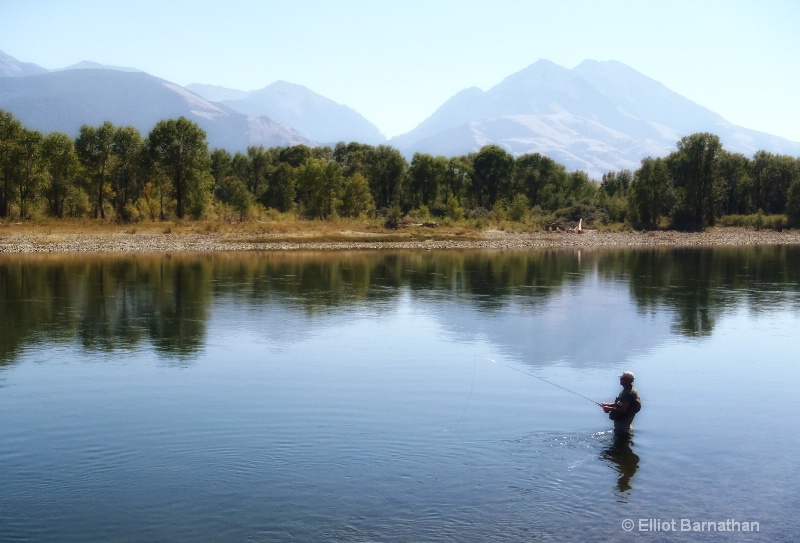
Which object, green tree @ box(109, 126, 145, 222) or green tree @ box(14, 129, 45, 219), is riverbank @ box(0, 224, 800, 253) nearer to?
green tree @ box(14, 129, 45, 219)

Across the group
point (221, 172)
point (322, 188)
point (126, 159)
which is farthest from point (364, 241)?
point (221, 172)

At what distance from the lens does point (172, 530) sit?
1317 cm

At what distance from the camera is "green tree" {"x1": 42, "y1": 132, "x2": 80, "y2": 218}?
8838 centimetres

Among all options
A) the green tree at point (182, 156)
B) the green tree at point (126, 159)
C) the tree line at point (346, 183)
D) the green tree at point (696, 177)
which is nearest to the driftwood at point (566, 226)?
the tree line at point (346, 183)

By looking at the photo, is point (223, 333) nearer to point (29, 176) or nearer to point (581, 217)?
point (29, 176)

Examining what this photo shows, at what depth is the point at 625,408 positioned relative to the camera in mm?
17891

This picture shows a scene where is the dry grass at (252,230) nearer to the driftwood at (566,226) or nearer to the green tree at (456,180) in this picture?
the driftwood at (566,226)

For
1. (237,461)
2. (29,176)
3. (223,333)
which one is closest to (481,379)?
(237,461)

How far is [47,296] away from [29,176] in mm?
51651

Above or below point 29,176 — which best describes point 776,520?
below

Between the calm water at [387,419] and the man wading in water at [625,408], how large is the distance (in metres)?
0.51

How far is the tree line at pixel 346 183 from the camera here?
9144cm

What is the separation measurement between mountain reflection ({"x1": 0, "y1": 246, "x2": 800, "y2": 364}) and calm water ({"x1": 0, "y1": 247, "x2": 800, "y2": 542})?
376mm

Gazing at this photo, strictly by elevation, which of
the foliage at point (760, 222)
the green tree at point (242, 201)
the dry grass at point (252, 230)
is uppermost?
the green tree at point (242, 201)
